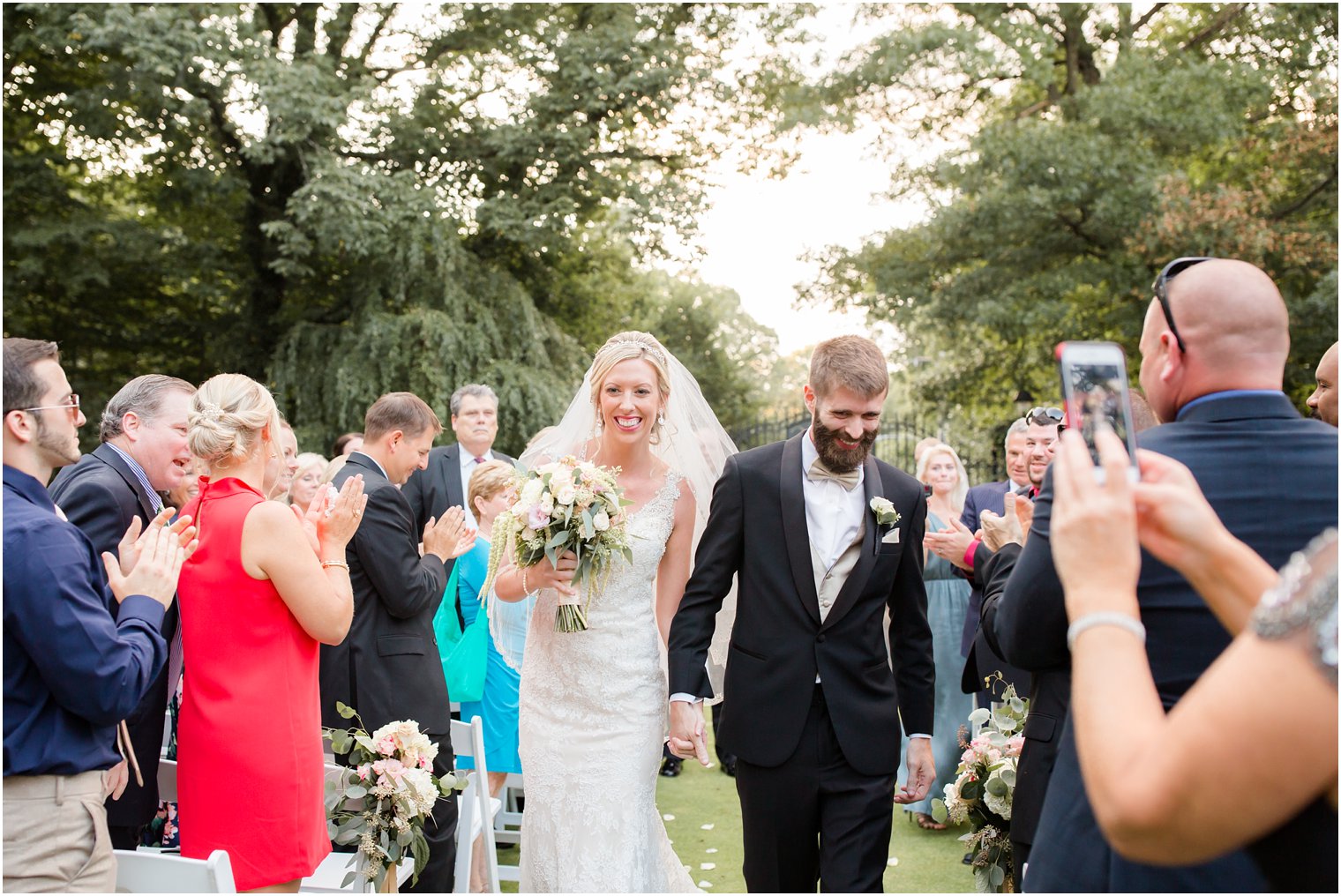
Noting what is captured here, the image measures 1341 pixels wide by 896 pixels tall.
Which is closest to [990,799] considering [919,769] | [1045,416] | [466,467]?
[919,769]

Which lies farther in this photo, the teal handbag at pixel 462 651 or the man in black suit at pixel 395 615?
the teal handbag at pixel 462 651

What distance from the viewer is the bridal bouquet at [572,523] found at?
4.20 metres

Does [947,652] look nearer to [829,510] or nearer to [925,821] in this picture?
[925,821]

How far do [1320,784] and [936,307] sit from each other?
1665 cm

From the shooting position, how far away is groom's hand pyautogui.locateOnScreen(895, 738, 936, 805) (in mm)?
3812

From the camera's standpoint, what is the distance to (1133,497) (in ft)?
5.45

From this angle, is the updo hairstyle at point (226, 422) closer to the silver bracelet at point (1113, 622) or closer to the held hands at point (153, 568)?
the held hands at point (153, 568)

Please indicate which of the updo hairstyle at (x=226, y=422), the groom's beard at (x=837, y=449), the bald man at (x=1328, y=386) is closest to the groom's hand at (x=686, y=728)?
the groom's beard at (x=837, y=449)

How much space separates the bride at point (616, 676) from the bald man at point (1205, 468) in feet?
8.10

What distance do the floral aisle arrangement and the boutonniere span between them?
0.88 meters

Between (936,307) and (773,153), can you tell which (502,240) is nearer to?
(773,153)

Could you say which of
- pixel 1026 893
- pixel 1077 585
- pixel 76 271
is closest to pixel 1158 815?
pixel 1077 585

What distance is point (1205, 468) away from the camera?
205 centimetres

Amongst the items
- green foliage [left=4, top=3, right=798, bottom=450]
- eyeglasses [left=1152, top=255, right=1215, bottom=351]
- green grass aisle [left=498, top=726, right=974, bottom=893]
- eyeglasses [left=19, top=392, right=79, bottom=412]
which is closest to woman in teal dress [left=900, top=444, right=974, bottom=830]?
green grass aisle [left=498, top=726, right=974, bottom=893]
